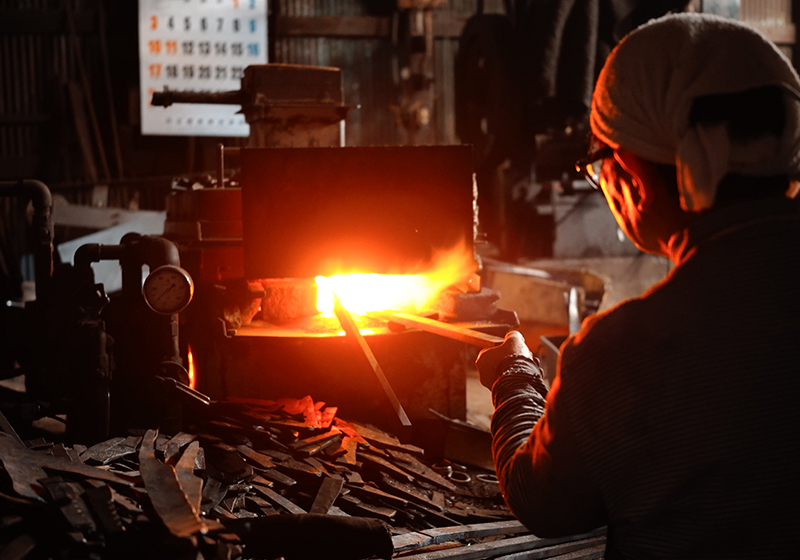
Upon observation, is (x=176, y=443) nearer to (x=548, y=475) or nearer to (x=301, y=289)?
(x=301, y=289)

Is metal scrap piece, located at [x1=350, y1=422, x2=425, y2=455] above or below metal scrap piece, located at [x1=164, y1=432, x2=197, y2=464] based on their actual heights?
below

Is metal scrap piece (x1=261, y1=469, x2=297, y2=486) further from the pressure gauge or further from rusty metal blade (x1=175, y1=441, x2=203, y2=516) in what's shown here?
the pressure gauge

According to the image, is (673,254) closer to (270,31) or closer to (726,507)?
(726,507)

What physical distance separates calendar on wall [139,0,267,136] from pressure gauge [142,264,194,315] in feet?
27.4

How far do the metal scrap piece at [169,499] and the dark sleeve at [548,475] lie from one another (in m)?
1.38

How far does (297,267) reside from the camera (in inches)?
198

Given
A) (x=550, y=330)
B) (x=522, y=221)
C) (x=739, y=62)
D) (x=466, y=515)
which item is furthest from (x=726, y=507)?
(x=522, y=221)

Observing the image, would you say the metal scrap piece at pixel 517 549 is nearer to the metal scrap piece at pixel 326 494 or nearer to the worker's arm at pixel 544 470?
the metal scrap piece at pixel 326 494

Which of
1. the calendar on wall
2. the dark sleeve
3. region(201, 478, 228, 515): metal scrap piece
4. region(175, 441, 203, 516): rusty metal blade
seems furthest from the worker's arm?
the calendar on wall

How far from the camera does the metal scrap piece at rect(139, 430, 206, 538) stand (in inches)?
102

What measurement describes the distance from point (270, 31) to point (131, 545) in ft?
36.6

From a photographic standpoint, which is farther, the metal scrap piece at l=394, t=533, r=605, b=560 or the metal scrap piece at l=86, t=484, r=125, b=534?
the metal scrap piece at l=394, t=533, r=605, b=560

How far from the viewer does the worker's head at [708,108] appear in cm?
136

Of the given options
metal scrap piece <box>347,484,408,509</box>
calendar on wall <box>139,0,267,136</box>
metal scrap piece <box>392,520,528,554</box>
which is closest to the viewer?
metal scrap piece <box>392,520,528,554</box>
